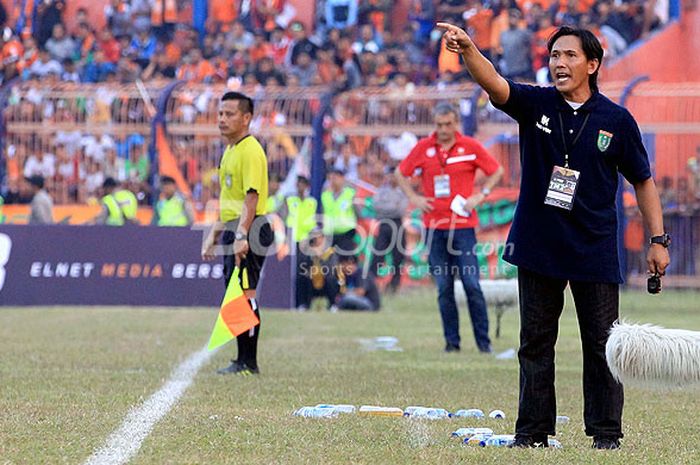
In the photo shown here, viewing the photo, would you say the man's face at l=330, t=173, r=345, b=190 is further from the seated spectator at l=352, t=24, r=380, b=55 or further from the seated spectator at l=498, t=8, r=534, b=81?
the seated spectator at l=352, t=24, r=380, b=55

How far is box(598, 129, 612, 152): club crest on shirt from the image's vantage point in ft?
21.5

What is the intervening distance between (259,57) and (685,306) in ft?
36.1

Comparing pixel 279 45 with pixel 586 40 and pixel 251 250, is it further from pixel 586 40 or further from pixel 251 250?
pixel 586 40

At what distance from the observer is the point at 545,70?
79.9 ft

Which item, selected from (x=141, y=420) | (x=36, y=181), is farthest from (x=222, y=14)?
(x=141, y=420)

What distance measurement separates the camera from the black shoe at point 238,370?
34.5ft

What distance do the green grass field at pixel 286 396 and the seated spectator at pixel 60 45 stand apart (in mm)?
12974

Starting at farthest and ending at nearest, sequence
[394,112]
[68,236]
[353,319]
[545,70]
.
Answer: [545,70], [394,112], [68,236], [353,319]

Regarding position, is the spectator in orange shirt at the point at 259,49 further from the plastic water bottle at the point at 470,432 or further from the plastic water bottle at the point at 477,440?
the plastic water bottle at the point at 477,440

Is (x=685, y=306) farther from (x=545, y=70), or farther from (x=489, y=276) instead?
(x=545, y=70)

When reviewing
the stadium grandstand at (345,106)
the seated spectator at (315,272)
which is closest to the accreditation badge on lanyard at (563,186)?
the seated spectator at (315,272)

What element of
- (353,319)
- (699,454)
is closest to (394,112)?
(353,319)

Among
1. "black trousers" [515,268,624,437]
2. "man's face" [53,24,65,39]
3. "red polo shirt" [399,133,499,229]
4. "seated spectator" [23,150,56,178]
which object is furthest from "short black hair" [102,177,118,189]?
"black trousers" [515,268,624,437]

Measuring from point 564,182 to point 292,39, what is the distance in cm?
2124
